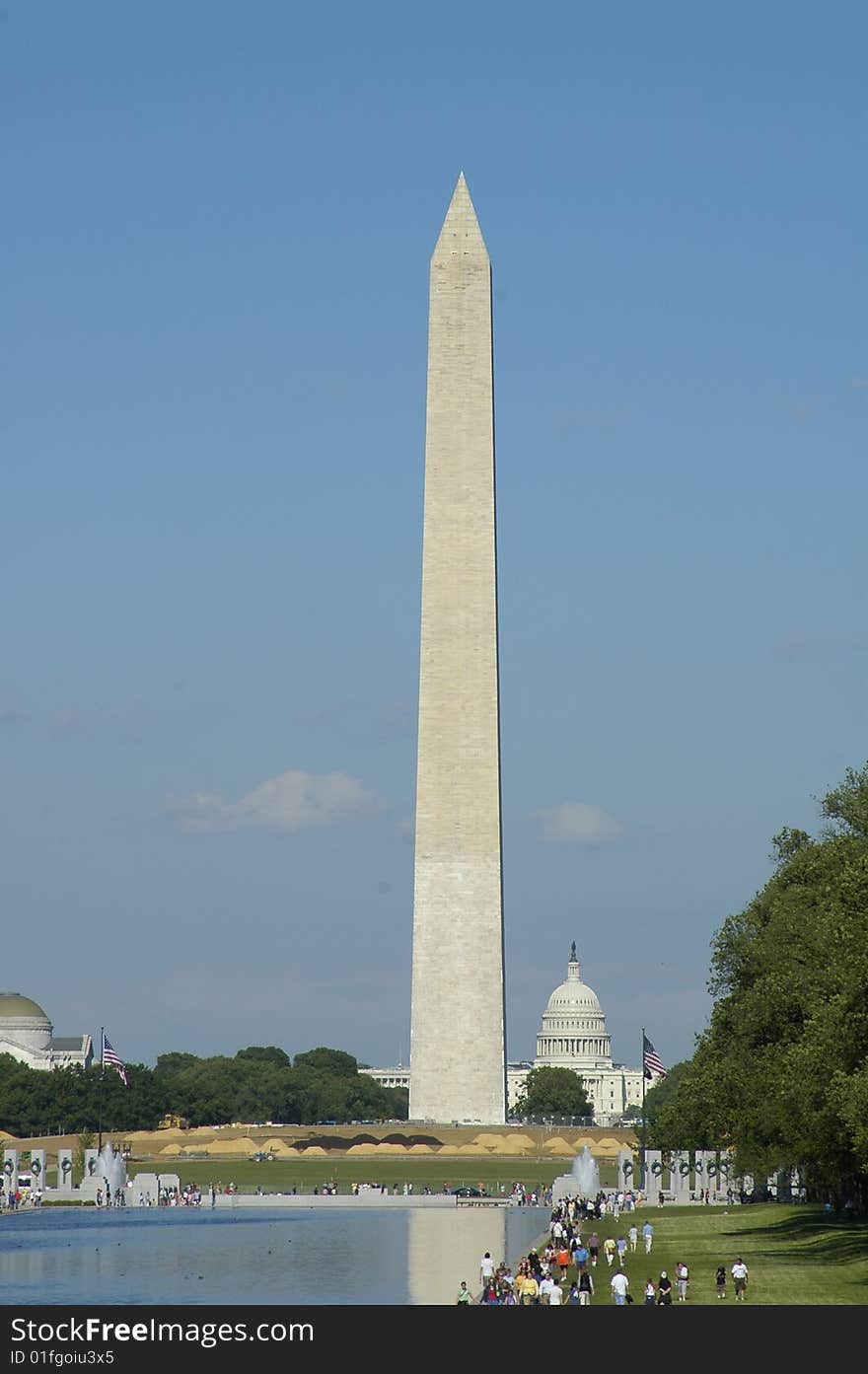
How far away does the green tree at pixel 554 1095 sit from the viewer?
6693 inches

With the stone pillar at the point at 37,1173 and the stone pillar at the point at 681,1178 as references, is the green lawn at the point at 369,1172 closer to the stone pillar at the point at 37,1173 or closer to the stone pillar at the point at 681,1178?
the stone pillar at the point at 37,1173

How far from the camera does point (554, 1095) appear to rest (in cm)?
17138

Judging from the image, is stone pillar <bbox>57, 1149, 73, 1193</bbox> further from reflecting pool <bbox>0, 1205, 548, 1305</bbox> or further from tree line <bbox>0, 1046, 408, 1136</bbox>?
tree line <bbox>0, 1046, 408, 1136</bbox>

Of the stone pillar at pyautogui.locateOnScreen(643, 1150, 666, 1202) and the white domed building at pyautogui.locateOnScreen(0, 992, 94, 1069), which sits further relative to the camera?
the white domed building at pyautogui.locateOnScreen(0, 992, 94, 1069)

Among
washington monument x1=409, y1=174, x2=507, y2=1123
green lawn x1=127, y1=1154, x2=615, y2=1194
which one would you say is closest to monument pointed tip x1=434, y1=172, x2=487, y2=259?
washington monument x1=409, y1=174, x2=507, y2=1123

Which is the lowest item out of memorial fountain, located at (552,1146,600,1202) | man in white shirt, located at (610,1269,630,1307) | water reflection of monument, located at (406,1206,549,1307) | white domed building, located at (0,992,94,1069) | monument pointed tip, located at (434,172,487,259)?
man in white shirt, located at (610,1269,630,1307)

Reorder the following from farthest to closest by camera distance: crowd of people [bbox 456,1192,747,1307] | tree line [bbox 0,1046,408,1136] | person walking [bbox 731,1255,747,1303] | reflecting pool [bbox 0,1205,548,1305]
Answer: tree line [bbox 0,1046,408,1136], reflecting pool [bbox 0,1205,548,1305], person walking [bbox 731,1255,747,1303], crowd of people [bbox 456,1192,747,1307]

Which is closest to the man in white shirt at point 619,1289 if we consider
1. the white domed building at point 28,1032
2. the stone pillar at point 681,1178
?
the stone pillar at point 681,1178

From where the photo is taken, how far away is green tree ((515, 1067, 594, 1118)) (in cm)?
17000

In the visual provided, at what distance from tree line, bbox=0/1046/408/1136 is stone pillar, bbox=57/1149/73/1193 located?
31745 mm

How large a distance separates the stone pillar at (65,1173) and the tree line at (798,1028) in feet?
79.5

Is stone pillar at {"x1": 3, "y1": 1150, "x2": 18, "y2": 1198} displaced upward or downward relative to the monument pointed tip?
downward

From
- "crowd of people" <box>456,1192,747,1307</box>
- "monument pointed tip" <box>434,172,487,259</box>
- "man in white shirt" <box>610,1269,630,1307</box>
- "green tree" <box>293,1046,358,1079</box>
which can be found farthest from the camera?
"green tree" <box>293,1046,358,1079</box>
